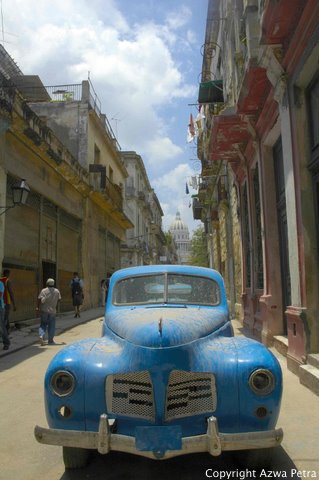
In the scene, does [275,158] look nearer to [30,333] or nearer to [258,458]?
[258,458]

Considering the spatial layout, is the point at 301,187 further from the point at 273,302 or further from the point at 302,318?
the point at 273,302

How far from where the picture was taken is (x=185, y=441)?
110 inches

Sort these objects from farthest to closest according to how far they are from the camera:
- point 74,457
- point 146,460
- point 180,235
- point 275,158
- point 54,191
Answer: point 180,235, point 54,191, point 275,158, point 146,460, point 74,457

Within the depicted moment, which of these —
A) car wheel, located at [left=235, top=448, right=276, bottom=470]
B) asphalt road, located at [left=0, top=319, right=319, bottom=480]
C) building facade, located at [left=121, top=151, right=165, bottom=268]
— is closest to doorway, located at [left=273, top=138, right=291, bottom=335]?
asphalt road, located at [left=0, top=319, right=319, bottom=480]

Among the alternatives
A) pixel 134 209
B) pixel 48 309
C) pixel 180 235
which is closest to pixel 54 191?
pixel 48 309

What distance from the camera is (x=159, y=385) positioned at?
3.04 m

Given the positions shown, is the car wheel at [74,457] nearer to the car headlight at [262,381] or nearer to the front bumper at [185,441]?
the front bumper at [185,441]

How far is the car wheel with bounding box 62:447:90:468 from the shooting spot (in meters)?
3.41

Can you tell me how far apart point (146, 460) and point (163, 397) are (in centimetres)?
100

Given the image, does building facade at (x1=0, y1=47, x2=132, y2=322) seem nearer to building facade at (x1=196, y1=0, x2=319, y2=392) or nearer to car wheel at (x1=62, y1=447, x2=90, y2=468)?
building facade at (x1=196, y1=0, x2=319, y2=392)

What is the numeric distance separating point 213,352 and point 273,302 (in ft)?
19.4

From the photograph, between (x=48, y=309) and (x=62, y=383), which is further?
(x=48, y=309)

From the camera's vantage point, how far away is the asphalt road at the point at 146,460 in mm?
3346

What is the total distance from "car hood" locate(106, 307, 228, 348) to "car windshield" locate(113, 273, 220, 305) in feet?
0.74
